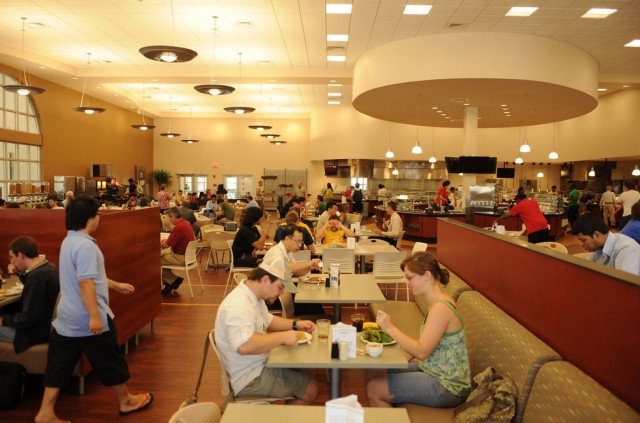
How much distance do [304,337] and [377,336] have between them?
0.45 m

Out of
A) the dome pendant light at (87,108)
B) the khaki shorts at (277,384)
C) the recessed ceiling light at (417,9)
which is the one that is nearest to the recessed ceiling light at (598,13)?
the recessed ceiling light at (417,9)

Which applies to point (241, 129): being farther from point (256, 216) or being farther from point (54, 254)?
point (54, 254)

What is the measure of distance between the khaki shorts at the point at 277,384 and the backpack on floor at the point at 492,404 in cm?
91

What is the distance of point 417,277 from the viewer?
9.71 ft

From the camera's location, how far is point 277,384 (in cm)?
280

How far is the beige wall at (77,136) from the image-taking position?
572 inches

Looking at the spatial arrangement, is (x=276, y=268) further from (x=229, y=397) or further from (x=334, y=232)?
(x=334, y=232)

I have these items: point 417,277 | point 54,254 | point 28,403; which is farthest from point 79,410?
point 417,277

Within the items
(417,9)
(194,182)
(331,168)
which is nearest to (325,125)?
(331,168)

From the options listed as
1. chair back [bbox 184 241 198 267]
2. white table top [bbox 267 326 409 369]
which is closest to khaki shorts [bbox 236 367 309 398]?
white table top [bbox 267 326 409 369]

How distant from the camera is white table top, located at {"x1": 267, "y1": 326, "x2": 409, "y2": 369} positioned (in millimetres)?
2561

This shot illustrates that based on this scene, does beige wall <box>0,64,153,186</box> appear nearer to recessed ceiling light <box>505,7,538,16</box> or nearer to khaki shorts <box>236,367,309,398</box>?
recessed ceiling light <box>505,7,538,16</box>

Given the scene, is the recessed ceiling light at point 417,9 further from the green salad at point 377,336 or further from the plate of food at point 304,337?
the plate of food at point 304,337

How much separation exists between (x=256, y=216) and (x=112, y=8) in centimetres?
503
